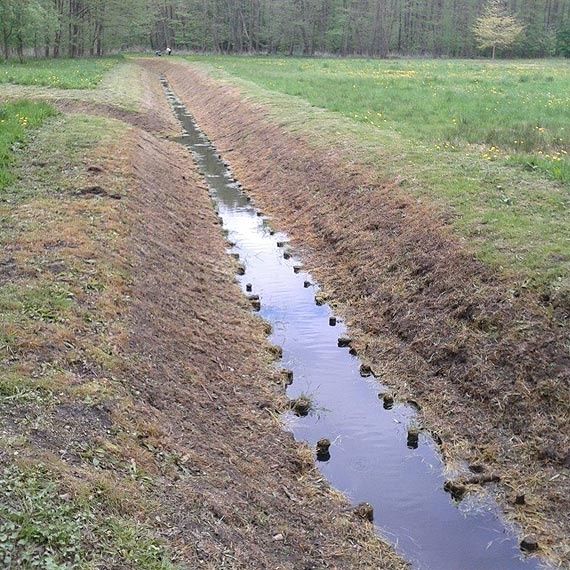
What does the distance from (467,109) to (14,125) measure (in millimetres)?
13074

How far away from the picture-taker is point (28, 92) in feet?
90.1

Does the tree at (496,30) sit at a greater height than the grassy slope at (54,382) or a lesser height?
greater

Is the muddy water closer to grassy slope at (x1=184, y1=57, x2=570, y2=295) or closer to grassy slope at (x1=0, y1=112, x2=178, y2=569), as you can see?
grassy slope at (x1=0, y1=112, x2=178, y2=569)

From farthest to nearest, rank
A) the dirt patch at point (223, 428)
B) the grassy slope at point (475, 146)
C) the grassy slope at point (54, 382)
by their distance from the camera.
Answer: the grassy slope at point (475, 146) < the dirt patch at point (223, 428) < the grassy slope at point (54, 382)

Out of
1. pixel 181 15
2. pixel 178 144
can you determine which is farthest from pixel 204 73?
pixel 181 15

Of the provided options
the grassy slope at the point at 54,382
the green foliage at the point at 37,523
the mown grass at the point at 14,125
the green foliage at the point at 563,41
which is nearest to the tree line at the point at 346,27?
the green foliage at the point at 563,41

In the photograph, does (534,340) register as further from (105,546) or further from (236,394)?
(105,546)

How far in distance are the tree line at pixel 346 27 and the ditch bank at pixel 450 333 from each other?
216 feet

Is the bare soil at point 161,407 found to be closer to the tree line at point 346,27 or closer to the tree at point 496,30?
the tree line at point 346,27

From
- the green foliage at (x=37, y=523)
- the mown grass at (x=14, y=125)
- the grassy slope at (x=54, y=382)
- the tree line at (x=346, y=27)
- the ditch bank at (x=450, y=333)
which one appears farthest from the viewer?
the tree line at (x=346, y=27)

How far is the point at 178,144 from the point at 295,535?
1839 cm

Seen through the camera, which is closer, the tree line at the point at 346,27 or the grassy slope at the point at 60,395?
the grassy slope at the point at 60,395

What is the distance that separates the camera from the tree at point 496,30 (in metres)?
72.2

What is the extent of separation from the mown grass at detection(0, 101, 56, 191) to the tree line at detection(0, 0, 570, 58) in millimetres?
55378
